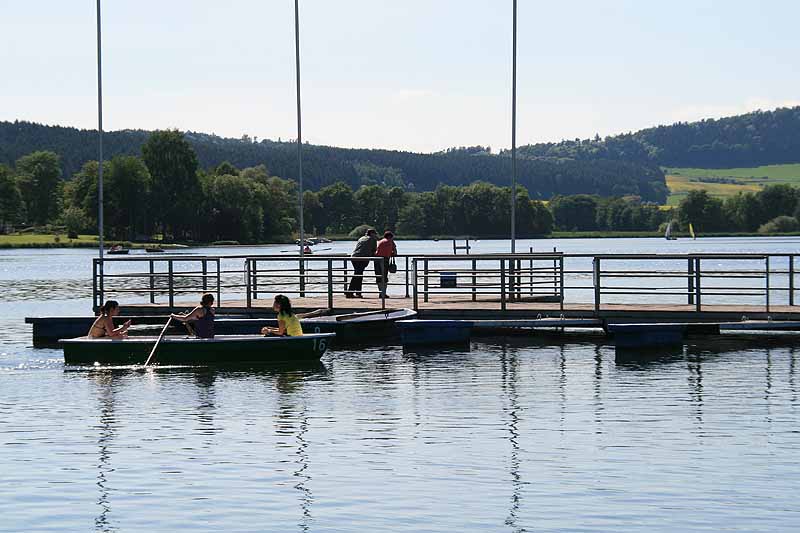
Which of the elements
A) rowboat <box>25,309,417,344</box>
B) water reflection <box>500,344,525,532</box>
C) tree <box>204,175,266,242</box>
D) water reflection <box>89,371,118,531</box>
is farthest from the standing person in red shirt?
tree <box>204,175,266,242</box>

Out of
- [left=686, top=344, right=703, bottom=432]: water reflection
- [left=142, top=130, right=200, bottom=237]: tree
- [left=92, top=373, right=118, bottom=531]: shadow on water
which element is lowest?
[left=92, top=373, right=118, bottom=531]: shadow on water

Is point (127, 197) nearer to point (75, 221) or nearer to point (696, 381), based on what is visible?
point (75, 221)

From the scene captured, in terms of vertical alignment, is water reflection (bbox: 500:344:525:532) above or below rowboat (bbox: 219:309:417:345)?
below

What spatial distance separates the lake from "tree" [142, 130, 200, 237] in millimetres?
152635

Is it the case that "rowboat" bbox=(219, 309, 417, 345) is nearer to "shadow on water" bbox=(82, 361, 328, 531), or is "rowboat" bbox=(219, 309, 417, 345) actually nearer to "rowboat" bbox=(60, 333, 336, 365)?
"shadow on water" bbox=(82, 361, 328, 531)

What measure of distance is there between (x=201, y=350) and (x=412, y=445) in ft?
40.7

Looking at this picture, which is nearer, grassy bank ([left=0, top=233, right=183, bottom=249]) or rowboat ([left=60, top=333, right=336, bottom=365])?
rowboat ([left=60, top=333, right=336, bottom=365])

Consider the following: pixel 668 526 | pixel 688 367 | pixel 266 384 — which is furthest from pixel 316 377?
pixel 668 526

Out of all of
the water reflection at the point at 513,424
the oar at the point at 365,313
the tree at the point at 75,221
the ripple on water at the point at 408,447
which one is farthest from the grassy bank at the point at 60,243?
the ripple on water at the point at 408,447

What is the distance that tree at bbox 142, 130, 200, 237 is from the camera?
184875 mm

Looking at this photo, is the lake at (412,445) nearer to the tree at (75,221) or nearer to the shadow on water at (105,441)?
the shadow on water at (105,441)

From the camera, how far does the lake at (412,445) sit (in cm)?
1650

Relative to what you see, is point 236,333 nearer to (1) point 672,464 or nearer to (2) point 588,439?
(2) point 588,439

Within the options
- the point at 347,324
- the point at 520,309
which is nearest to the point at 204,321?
the point at 347,324
